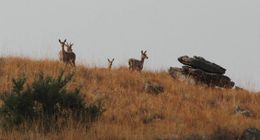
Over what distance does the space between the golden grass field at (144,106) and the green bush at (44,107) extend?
1.62 ft

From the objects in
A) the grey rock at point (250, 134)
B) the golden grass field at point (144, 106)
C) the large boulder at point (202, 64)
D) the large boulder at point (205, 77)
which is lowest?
the grey rock at point (250, 134)

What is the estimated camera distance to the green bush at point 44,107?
14234 mm

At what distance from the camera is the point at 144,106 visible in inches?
685

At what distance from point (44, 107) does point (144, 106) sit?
140 inches

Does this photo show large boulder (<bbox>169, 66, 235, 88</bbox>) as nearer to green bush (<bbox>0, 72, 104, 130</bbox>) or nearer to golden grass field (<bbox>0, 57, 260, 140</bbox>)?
golden grass field (<bbox>0, 57, 260, 140</bbox>)

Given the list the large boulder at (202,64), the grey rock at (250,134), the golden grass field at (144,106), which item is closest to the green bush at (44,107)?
the golden grass field at (144,106)

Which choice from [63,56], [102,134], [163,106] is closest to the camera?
[102,134]

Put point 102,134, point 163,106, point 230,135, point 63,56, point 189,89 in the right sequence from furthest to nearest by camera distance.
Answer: point 63,56 → point 189,89 → point 163,106 → point 230,135 → point 102,134

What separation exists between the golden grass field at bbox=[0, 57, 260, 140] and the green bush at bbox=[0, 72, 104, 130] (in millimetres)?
494

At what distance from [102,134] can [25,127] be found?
1719 mm

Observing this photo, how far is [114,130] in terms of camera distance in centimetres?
1378

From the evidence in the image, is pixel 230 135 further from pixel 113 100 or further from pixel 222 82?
pixel 222 82

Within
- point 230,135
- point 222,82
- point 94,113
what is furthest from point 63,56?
point 230,135

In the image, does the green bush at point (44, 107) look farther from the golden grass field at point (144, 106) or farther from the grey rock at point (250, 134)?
the grey rock at point (250, 134)
